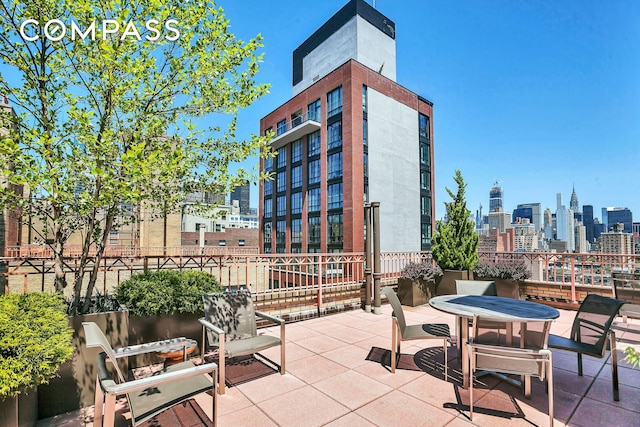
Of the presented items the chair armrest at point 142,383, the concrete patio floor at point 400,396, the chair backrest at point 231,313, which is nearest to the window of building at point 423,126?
the concrete patio floor at point 400,396

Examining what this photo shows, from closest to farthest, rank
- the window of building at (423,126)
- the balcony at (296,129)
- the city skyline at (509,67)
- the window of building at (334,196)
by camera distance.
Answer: the city skyline at (509,67), the window of building at (334,196), the balcony at (296,129), the window of building at (423,126)

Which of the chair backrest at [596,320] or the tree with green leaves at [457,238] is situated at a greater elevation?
the tree with green leaves at [457,238]

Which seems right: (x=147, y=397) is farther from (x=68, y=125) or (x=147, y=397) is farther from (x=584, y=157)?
(x=584, y=157)

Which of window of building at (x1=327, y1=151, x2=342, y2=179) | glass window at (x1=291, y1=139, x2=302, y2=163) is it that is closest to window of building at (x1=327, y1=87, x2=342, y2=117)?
window of building at (x1=327, y1=151, x2=342, y2=179)

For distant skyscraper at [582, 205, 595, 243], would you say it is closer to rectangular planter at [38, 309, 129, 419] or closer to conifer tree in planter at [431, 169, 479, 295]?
conifer tree in planter at [431, 169, 479, 295]

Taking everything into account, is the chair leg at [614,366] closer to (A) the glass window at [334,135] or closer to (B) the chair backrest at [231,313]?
(B) the chair backrest at [231,313]

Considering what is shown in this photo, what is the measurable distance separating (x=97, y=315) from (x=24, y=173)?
166 cm

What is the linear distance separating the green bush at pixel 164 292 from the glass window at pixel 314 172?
74.4 ft

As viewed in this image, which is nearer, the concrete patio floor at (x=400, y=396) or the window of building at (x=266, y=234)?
the concrete patio floor at (x=400, y=396)

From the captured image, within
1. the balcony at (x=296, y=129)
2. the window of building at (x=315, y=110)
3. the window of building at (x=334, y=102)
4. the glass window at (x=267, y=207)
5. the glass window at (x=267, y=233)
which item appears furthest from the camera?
the glass window at (x=267, y=207)

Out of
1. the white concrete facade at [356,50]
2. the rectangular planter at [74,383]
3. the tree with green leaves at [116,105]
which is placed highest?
the white concrete facade at [356,50]

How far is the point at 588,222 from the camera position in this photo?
156 m

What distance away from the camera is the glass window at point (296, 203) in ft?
96.1

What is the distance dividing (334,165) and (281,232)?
1015 centimetres
